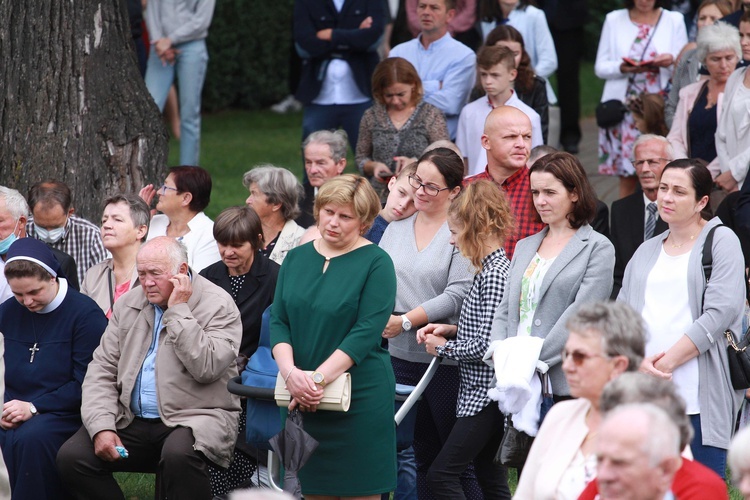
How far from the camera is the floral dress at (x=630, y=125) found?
974cm

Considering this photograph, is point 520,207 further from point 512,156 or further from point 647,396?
point 647,396

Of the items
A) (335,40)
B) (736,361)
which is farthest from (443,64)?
(736,361)

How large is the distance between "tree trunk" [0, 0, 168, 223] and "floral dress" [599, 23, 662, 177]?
3.96 metres

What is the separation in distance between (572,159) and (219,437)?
2294 mm

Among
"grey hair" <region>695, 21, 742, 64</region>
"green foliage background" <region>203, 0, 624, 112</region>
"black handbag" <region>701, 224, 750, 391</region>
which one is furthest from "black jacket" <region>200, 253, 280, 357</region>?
"green foliage background" <region>203, 0, 624, 112</region>

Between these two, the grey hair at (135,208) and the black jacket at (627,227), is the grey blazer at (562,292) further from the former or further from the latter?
the grey hair at (135,208)

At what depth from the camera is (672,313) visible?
552 cm

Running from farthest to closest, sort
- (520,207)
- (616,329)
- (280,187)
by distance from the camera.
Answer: (280,187) < (520,207) < (616,329)

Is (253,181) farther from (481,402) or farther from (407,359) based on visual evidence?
(481,402)

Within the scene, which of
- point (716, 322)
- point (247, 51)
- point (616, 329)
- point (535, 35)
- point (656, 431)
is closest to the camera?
point (656, 431)

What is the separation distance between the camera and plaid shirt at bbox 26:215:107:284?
7.71m

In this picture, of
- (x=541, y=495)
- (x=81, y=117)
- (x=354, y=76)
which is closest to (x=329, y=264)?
(x=541, y=495)

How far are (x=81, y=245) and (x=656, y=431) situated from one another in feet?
17.0

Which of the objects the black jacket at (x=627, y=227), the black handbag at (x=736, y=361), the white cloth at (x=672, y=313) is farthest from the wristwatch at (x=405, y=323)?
the black jacket at (x=627, y=227)
